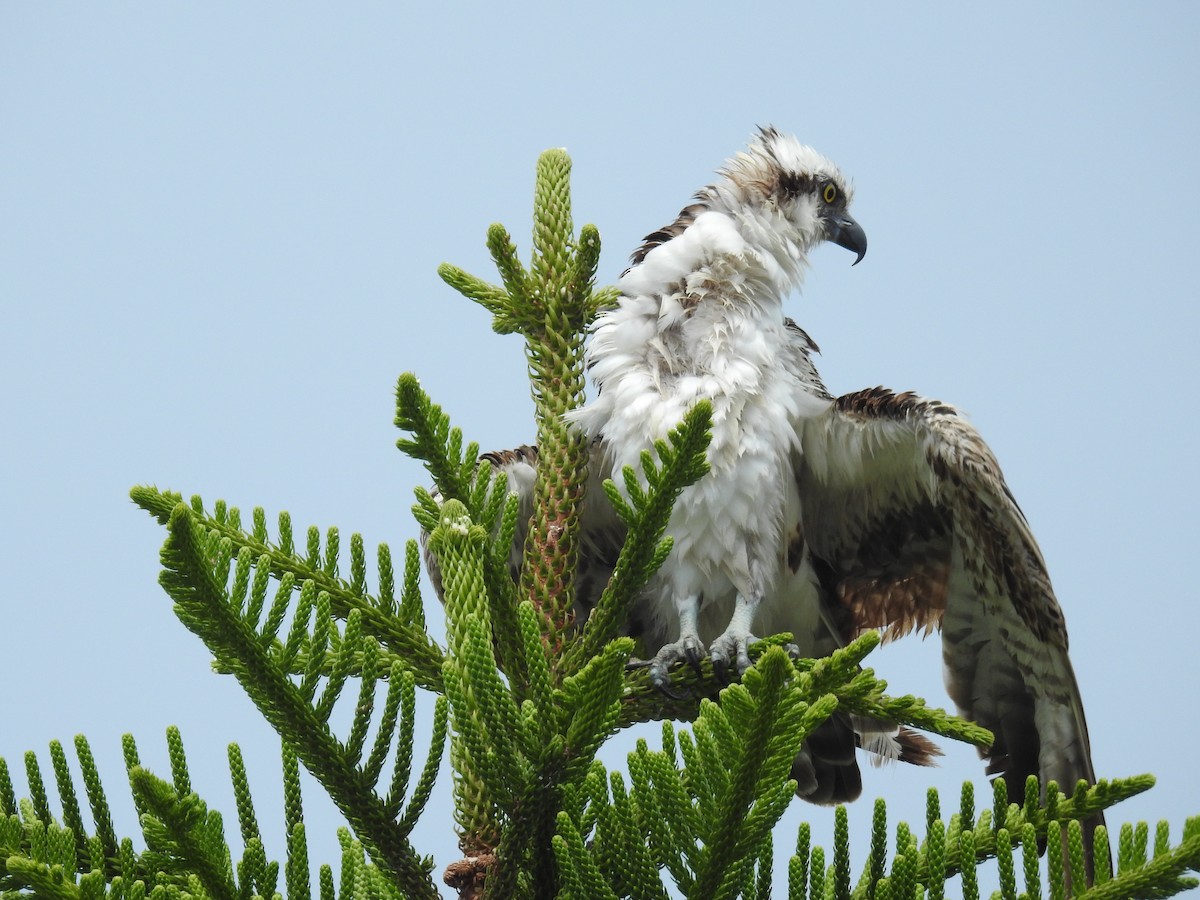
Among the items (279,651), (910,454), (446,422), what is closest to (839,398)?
(910,454)

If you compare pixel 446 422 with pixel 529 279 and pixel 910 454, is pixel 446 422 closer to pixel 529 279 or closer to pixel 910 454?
pixel 529 279

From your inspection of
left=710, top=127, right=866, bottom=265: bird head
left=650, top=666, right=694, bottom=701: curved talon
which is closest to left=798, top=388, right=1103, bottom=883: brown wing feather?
left=710, top=127, right=866, bottom=265: bird head

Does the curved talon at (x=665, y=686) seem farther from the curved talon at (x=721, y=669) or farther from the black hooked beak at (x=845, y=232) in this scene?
the black hooked beak at (x=845, y=232)

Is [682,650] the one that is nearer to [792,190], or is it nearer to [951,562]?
[951,562]

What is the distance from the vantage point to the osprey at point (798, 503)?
4.05 metres

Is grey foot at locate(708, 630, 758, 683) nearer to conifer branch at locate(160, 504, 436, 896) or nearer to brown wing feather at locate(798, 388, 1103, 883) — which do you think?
brown wing feather at locate(798, 388, 1103, 883)

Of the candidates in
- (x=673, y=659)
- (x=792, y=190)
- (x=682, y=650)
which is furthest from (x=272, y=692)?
(x=792, y=190)

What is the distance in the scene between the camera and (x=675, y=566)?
4.16 metres

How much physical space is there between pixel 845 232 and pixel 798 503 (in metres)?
1.26

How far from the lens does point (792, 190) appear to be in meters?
4.88

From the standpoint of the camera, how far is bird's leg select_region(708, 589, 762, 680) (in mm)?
3641

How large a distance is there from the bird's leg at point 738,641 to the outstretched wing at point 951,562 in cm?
73

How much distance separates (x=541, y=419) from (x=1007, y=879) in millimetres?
1722

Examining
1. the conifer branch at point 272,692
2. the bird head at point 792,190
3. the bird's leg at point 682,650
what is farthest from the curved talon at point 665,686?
the bird head at point 792,190
